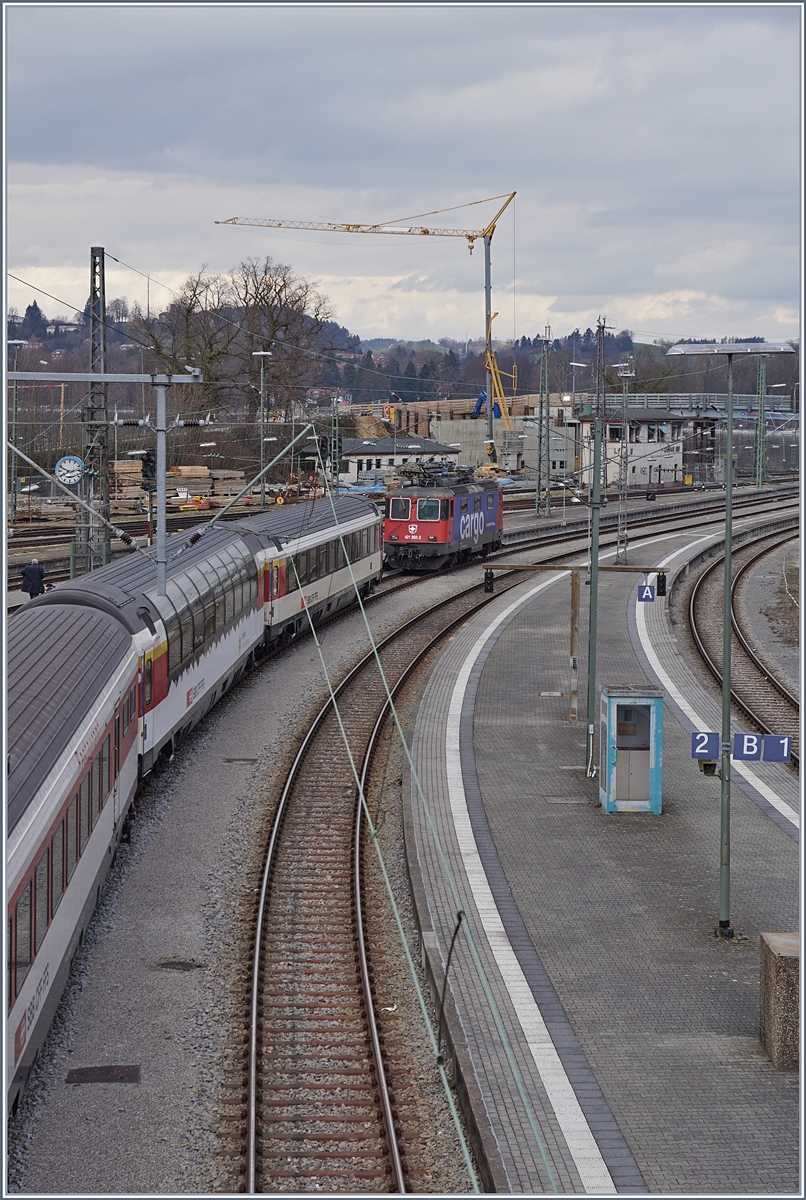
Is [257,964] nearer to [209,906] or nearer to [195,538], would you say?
[209,906]

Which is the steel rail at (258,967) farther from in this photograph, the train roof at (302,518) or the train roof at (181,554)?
the train roof at (302,518)

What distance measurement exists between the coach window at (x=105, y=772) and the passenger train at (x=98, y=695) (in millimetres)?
33

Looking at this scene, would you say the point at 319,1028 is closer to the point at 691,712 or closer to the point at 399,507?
the point at 691,712

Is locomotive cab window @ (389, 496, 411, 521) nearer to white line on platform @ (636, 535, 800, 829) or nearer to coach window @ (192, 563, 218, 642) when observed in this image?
→ white line on platform @ (636, 535, 800, 829)

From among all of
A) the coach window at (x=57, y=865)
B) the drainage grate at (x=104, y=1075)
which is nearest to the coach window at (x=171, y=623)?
the coach window at (x=57, y=865)

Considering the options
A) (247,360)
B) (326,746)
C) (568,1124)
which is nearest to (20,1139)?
(568,1124)

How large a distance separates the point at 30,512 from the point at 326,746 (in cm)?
3438

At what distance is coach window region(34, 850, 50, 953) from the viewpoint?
10094 mm

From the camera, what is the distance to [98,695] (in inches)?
542

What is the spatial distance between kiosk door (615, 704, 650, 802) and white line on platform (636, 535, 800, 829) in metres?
2.20

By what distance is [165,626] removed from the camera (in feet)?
60.5

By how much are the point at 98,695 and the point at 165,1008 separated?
345 cm

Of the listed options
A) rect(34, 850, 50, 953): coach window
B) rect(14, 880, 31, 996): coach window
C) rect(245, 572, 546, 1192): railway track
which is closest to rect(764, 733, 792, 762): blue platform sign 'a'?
rect(245, 572, 546, 1192): railway track

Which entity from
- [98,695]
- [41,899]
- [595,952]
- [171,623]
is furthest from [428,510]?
[41,899]
